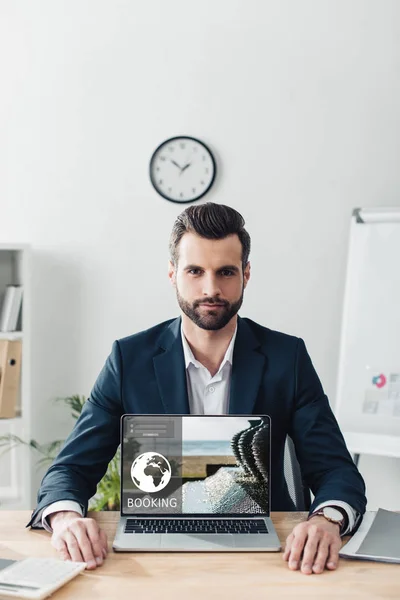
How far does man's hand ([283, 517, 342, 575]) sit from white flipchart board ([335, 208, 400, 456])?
72.3 inches

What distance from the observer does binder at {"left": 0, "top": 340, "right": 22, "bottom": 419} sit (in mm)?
3352

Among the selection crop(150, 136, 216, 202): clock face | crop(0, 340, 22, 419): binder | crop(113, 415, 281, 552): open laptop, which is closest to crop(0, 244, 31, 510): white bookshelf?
crop(0, 340, 22, 419): binder

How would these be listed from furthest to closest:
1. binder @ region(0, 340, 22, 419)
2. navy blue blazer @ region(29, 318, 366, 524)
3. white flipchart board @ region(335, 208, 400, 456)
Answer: binder @ region(0, 340, 22, 419), white flipchart board @ region(335, 208, 400, 456), navy blue blazer @ region(29, 318, 366, 524)

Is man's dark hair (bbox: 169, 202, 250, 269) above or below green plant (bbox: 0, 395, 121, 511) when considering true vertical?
above

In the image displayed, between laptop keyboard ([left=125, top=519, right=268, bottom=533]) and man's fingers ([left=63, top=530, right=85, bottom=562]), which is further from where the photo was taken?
laptop keyboard ([left=125, top=519, right=268, bottom=533])

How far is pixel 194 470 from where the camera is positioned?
1.50m

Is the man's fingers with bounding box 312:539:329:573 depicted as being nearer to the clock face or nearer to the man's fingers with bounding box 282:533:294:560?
the man's fingers with bounding box 282:533:294:560

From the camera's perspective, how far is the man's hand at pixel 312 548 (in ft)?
4.48

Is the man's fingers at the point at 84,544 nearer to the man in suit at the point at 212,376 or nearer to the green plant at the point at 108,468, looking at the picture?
the man in suit at the point at 212,376

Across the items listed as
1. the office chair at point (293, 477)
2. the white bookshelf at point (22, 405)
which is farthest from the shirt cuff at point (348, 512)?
the white bookshelf at point (22, 405)

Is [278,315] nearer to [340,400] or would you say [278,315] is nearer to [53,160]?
[340,400]

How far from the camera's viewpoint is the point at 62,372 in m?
3.68

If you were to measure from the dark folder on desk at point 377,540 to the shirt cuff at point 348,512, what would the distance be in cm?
2

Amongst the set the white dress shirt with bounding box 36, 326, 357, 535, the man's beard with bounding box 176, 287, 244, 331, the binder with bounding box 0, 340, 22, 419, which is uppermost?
the man's beard with bounding box 176, 287, 244, 331
